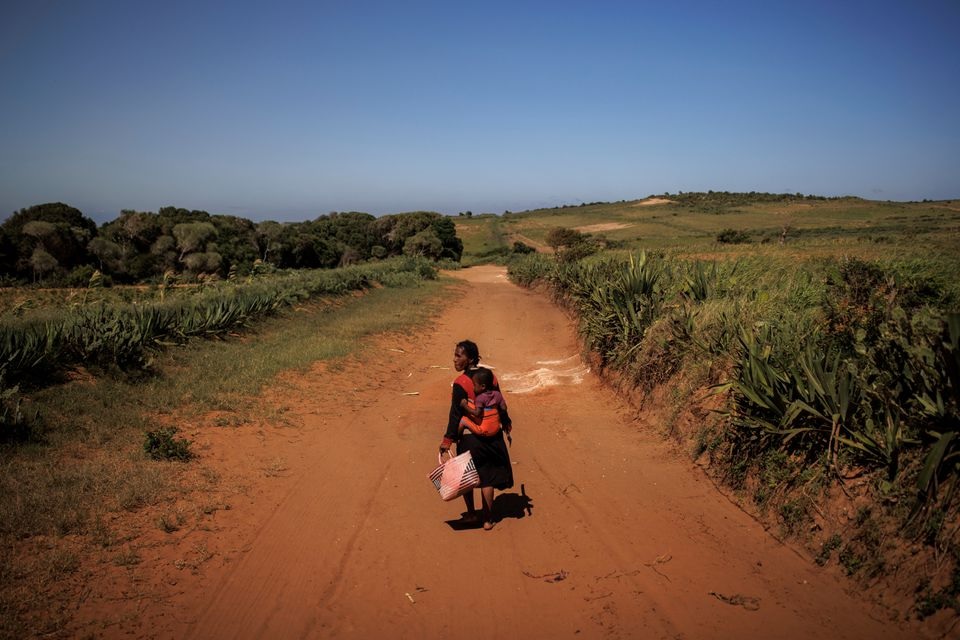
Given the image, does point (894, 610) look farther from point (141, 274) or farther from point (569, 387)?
point (141, 274)

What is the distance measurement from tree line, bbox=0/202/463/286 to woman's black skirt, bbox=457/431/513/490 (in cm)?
1382

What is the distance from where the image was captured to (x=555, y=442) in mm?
7695

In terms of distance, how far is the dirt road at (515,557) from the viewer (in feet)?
12.6

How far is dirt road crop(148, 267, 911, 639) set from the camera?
151 inches

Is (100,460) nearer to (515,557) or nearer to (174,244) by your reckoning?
(515,557)

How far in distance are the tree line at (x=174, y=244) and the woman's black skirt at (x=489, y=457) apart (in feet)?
45.4

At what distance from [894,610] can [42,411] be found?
8.48 metres

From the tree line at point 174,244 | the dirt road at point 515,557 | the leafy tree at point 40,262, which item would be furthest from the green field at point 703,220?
the dirt road at point 515,557

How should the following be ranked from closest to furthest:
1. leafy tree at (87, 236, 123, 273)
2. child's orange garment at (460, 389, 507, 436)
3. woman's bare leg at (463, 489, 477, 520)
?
child's orange garment at (460, 389, 507, 436) < woman's bare leg at (463, 489, 477, 520) < leafy tree at (87, 236, 123, 273)

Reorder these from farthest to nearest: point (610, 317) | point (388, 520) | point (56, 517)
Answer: point (610, 317) → point (388, 520) → point (56, 517)

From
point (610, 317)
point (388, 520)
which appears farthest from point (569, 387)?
point (388, 520)

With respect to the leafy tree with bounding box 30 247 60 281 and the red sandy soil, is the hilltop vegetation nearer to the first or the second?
the red sandy soil

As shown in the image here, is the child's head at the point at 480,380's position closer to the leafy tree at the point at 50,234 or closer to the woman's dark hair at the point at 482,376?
the woman's dark hair at the point at 482,376

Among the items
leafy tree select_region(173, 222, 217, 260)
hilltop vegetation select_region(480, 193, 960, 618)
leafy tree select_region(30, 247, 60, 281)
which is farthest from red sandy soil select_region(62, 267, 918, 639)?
leafy tree select_region(173, 222, 217, 260)
